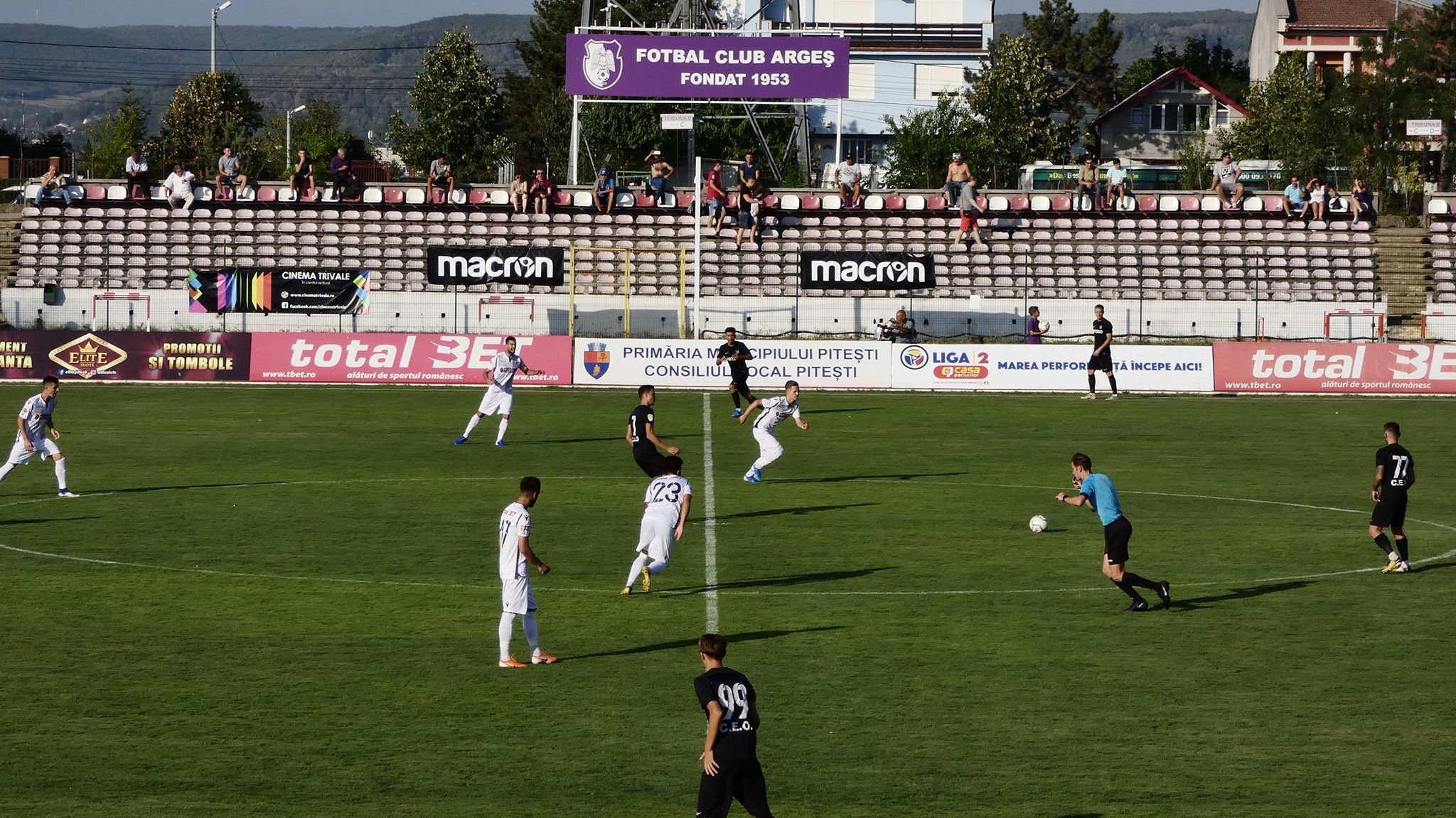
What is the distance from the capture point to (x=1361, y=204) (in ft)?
179

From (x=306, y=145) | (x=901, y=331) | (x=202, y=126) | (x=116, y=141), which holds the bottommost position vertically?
(x=901, y=331)

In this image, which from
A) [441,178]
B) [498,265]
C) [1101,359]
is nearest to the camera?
[1101,359]

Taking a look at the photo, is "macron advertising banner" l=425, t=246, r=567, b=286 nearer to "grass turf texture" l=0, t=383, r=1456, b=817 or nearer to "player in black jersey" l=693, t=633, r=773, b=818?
"grass turf texture" l=0, t=383, r=1456, b=817

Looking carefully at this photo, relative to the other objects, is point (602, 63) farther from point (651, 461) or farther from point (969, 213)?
point (651, 461)

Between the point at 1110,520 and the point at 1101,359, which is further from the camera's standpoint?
the point at 1101,359

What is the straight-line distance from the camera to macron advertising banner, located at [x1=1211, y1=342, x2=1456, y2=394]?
136 feet

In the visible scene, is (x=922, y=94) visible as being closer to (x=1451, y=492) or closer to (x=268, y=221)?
(x=268, y=221)

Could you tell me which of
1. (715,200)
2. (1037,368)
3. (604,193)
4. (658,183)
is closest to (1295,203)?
(1037,368)

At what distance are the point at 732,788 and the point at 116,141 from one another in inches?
3551

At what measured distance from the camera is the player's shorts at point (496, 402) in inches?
1272

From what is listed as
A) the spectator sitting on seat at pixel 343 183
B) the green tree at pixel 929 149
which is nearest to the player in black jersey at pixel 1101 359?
the spectator sitting on seat at pixel 343 183

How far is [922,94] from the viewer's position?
108 meters

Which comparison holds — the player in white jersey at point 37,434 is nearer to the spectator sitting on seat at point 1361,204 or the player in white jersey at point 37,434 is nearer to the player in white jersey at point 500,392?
the player in white jersey at point 500,392

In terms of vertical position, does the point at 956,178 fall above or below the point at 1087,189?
above
